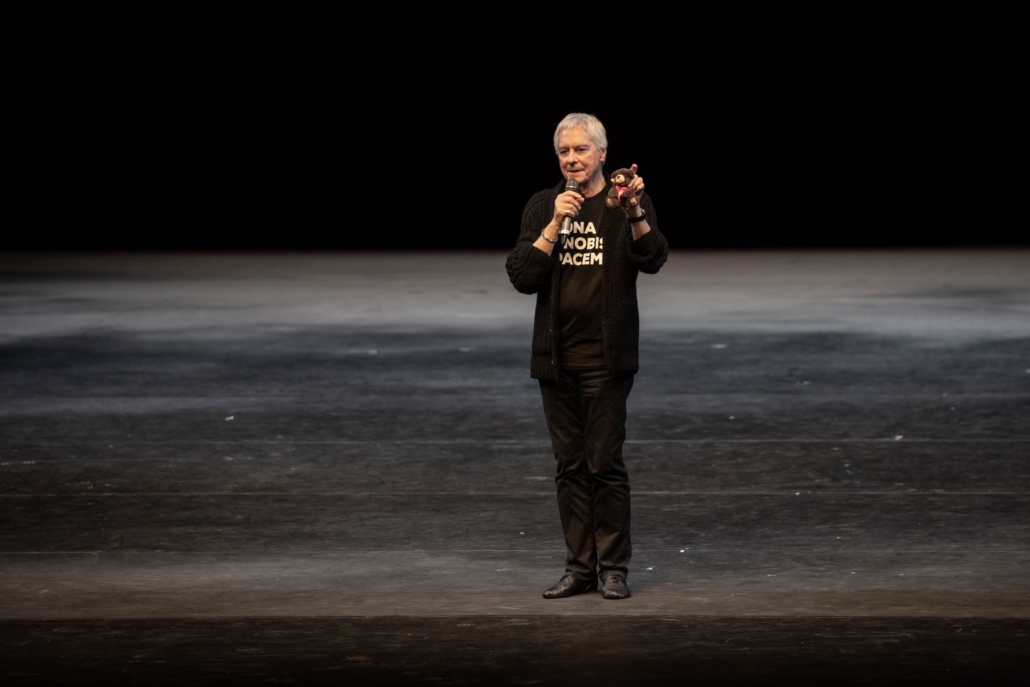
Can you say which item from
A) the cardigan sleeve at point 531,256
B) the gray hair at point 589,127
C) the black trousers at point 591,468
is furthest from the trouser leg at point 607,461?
the gray hair at point 589,127

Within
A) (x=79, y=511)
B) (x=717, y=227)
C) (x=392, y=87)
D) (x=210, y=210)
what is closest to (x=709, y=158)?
(x=717, y=227)

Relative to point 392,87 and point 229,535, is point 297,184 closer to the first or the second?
point 392,87

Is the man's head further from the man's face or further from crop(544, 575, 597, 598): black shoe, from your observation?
crop(544, 575, 597, 598): black shoe

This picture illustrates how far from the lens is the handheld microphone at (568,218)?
5598 millimetres

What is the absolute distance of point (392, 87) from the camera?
112 ft

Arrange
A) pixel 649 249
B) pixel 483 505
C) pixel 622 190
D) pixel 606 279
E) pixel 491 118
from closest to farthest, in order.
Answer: pixel 622 190 < pixel 649 249 < pixel 606 279 < pixel 483 505 < pixel 491 118

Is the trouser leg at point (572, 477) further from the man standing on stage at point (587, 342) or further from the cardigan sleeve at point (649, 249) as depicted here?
the cardigan sleeve at point (649, 249)

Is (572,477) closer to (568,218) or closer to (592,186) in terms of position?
(568,218)

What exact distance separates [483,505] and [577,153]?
92.1 inches

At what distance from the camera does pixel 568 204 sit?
18.1 ft

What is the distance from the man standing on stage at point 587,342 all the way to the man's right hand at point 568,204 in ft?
0.63

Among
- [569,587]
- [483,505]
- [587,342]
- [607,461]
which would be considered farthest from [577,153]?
[483,505]

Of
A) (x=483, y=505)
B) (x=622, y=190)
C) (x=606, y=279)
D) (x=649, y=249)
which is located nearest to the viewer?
(x=622, y=190)

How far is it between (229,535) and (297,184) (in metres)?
28.1
